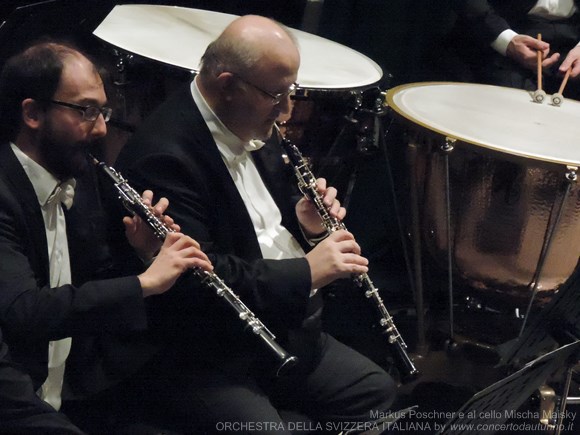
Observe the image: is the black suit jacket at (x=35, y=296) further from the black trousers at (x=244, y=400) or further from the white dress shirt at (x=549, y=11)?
the white dress shirt at (x=549, y=11)

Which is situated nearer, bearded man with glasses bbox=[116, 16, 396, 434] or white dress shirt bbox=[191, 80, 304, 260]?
bearded man with glasses bbox=[116, 16, 396, 434]

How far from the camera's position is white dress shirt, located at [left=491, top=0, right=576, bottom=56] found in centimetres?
300

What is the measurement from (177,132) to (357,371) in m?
0.70

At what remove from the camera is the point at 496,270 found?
235cm

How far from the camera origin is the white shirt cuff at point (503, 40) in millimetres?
2977

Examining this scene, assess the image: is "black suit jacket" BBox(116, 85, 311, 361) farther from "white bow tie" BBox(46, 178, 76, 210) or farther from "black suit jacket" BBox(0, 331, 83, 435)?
"black suit jacket" BBox(0, 331, 83, 435)

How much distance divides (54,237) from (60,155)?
160 mm

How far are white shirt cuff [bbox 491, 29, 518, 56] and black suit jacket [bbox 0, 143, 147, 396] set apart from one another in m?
1.87

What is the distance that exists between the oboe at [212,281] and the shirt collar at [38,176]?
0.12 metres

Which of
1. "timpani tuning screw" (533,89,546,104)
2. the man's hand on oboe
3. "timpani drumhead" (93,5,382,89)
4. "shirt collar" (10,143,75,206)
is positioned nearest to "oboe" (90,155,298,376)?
the man's hand on oboe

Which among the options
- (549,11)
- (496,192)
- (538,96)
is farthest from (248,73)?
(549,11)

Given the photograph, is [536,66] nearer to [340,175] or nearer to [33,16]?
[340,175]

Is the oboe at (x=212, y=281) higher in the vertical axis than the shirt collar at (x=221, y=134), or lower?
lower

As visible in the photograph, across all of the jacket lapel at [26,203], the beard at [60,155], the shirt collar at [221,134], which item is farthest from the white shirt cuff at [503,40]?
the jacket lapel at [26,203]
